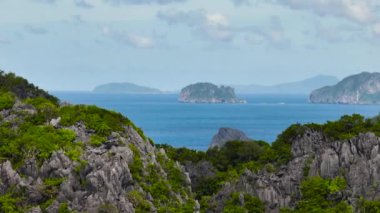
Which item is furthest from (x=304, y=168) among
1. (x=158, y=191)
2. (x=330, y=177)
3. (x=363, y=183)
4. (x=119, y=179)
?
(x=119, y=179)

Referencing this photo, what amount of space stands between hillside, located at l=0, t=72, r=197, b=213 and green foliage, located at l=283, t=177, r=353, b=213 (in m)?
9.45

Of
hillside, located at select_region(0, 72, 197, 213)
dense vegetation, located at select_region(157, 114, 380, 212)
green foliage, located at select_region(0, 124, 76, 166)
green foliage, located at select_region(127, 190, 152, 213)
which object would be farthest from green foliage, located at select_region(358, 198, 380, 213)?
green foliage, located at select_region(0, 124, 76, 166)

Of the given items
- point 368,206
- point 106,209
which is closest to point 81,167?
point 106,209

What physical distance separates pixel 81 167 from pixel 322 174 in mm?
21357

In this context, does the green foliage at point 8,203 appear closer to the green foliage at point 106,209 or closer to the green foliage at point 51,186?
the green foliage at point 51,186

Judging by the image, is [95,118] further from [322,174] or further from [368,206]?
[368,206]

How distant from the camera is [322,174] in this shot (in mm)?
51906

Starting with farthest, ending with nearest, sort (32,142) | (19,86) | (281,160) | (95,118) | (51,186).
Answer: (19,86), (281,160), (95,118), (32,142), (51,186)

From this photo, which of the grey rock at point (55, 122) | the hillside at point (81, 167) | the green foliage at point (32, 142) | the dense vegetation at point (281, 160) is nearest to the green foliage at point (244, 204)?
the dense vegetation at point (281, 160)

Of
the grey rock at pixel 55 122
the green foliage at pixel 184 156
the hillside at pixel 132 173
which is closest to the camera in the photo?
the hillside at pixel 132 173

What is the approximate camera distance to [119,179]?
4453 centimetres

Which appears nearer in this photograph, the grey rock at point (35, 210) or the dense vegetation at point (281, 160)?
the grey rock at point (35, 210)

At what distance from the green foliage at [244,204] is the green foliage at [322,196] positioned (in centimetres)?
254

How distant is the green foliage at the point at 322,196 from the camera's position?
47397mm
